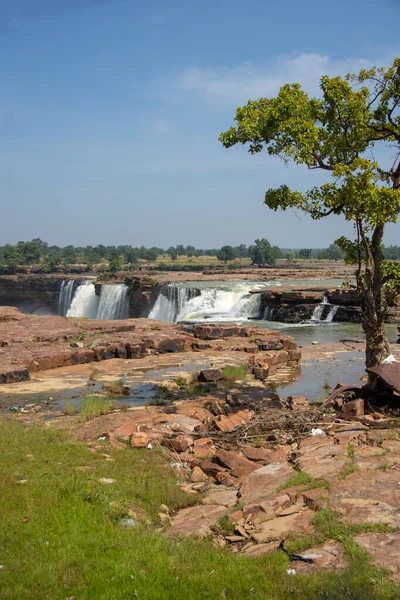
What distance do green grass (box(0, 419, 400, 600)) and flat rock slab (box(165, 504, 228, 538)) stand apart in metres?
0.22

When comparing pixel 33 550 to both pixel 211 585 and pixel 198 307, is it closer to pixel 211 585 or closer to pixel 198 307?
pixel 211 585

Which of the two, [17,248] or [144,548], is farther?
[17,248]

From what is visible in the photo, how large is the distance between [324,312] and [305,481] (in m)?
29.4

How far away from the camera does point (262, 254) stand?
87.8 meters

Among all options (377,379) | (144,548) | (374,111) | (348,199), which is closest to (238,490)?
(144,548)

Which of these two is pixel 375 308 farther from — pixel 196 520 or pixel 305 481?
pixel 196 520

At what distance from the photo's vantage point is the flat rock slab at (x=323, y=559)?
179 inches

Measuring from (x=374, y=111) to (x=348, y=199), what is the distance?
2.21 metres

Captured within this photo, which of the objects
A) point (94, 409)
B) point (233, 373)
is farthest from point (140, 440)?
point (233, 373)

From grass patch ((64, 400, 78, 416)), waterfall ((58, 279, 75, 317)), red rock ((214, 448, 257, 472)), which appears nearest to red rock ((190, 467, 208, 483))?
red rock ((214, 448, 257, 472))

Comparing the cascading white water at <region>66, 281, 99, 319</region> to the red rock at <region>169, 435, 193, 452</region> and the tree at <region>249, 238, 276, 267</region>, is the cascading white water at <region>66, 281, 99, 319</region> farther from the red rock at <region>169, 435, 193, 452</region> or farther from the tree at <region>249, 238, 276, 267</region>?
the tree at <region>249, 238, 276, 267</region>

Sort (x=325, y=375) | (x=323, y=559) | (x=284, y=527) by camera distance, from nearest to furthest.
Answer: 1. (x=323, y=559)
2. (x=284, y=527)
3. (x=325, y=375)

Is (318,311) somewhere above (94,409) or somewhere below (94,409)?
above

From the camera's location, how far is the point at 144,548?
5.08m
